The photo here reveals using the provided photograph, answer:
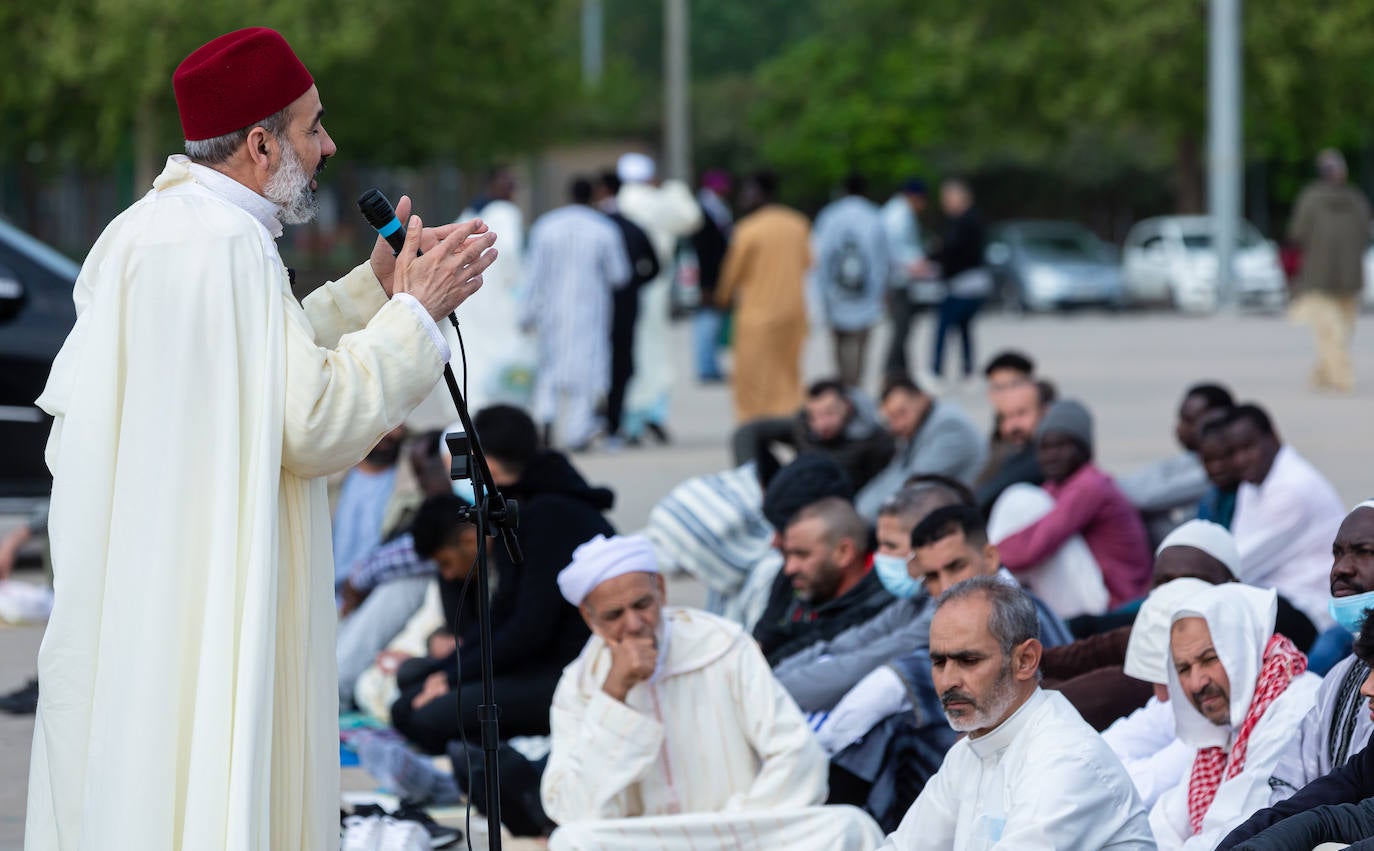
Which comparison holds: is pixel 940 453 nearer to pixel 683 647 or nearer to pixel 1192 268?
pixel 683 647

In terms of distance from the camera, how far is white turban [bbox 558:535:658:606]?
524 centimetres

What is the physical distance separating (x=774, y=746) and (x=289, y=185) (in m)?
2.22

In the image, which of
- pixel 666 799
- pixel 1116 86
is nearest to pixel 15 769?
pixel 666 799

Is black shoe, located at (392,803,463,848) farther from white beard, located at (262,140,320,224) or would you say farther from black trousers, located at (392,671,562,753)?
white beard, located at (262,140,320,224)

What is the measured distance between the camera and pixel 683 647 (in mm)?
5383

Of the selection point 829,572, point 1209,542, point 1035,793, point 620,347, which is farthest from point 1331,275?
point 1035,793

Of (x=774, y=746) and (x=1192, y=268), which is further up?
(x=1192, y=268)

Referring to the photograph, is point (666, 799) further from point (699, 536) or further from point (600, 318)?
point (600, 318)

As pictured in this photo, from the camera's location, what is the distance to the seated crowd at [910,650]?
4.20m

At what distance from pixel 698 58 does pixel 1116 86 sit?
28.1 m

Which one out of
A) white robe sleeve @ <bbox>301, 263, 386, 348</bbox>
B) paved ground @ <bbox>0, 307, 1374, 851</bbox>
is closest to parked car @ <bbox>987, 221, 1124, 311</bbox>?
paved ground @ <bbox>0, 307, 1374, 851</bbox>

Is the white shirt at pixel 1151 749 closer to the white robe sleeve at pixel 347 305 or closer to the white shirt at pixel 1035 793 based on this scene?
the white shirt at pixel 1035 793

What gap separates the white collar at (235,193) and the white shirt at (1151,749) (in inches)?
102

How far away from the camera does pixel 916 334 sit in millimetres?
27438
